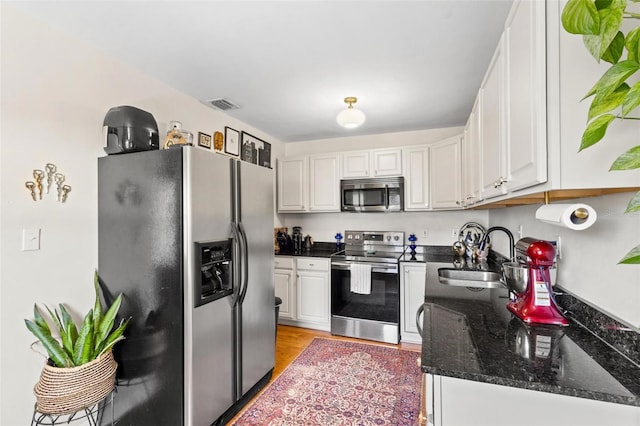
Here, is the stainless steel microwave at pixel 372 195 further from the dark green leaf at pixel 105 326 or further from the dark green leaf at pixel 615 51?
the dark green leaf at pixel 615 51

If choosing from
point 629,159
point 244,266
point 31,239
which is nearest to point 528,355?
point 629,159

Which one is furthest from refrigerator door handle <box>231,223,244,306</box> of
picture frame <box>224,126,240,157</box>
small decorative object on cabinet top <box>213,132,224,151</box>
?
picture frame <box>224,126,240,157</box>

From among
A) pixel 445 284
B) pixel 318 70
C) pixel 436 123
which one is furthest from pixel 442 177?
pixel 318 70

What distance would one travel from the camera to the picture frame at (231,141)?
313cm

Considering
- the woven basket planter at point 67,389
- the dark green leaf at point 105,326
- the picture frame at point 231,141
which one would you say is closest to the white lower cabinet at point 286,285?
the picture frame at point 231,141

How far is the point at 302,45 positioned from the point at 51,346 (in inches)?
85.9

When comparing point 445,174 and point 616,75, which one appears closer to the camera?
point 616,75

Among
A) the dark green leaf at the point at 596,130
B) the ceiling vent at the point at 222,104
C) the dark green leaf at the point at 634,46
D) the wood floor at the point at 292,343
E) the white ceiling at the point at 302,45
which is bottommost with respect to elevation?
the wood floor at the point at 292,343

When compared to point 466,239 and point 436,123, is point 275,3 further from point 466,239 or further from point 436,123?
point 466,239

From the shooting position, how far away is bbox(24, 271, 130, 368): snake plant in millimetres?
1482

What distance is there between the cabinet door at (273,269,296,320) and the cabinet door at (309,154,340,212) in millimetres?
907

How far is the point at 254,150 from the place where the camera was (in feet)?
11.8

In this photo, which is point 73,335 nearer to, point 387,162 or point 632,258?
point 632,258

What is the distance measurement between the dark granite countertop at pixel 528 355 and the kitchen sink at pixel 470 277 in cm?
81
